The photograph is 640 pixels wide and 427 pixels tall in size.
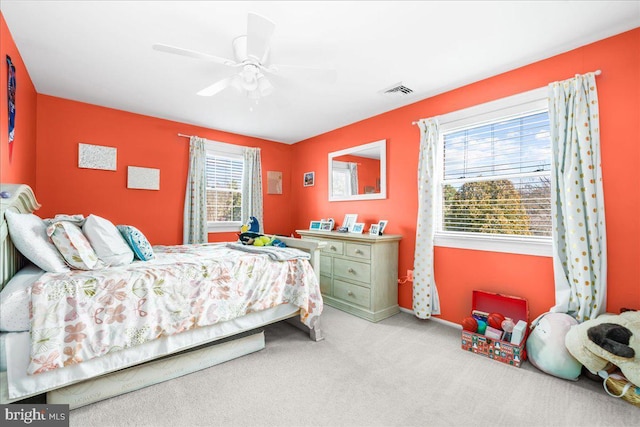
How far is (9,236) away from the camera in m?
1.62

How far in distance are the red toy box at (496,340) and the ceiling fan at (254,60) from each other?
246cm

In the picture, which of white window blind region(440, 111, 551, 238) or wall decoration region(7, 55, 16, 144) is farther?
white window blind region(440, 111, 551, 238)

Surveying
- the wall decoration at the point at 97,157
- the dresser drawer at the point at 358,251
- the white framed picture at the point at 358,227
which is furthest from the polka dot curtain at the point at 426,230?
the wall decoration at the point at 97,157

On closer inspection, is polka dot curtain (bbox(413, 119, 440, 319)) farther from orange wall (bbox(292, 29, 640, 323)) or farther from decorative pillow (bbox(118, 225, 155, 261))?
decorative pillow (bbox(118, 225, 155, 261))

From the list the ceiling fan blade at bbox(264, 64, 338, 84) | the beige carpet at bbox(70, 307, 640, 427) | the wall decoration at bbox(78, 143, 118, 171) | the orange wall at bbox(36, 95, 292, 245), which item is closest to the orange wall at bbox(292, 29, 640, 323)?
the beige carpet at bbox(70, 307, 640, 427)

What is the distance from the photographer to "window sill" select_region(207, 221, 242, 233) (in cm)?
431

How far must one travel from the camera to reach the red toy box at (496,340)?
2199 mm

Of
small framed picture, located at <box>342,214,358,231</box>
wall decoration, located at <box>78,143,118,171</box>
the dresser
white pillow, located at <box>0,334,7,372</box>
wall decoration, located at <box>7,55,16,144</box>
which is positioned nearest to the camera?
white pillow, located at <box>0,334,7,372</box>

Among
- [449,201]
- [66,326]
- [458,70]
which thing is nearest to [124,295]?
[66,326]

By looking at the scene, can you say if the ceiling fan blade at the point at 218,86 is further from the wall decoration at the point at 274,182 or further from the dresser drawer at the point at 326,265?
the wall decoration at the point at 274,182

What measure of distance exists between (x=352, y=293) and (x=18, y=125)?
3.58m

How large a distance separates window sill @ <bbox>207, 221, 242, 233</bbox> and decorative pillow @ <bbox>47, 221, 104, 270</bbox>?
2.47m

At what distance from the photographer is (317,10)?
5.93 ft

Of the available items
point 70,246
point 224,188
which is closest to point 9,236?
point 70,246
